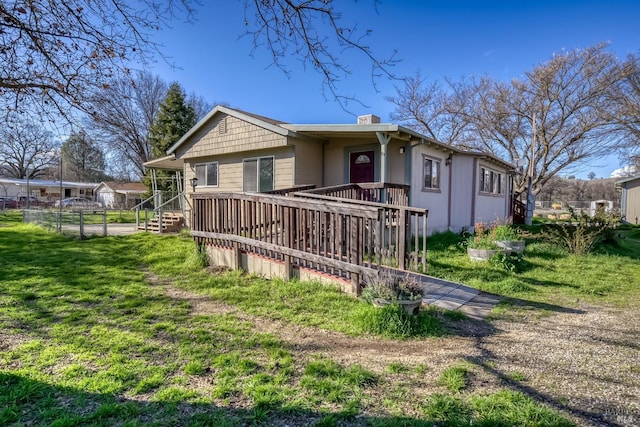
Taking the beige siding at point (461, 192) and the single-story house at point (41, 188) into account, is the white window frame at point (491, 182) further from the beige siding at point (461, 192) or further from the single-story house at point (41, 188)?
the single-story house at point (41, 188)

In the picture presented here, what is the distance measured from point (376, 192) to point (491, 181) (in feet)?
27.3

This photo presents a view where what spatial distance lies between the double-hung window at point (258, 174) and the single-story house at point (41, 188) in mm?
35386

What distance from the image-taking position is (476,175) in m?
12.6

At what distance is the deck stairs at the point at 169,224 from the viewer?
12870 mm

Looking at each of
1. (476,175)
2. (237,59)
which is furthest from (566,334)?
(476,175)

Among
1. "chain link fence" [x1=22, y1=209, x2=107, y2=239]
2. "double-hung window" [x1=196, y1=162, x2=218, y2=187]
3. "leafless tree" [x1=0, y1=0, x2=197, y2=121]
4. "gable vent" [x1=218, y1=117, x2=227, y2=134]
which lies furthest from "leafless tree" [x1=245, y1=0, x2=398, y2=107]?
"chain link fence" [x1=22, y1=209, x2=107, y2=239]

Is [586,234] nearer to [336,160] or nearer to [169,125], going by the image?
[336,160]

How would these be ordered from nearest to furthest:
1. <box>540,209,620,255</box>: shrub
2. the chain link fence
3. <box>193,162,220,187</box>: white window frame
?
<box>540,209,620,255</box>: shrub
the chain link fence
<box>193,162,220,187</box>: white window frame

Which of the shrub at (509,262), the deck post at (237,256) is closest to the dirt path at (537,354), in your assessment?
the deck post at (237,256)

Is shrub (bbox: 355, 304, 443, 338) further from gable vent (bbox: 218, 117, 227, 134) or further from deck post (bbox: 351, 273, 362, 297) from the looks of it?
gable vent (bbox: 218, 117, 227, 134)

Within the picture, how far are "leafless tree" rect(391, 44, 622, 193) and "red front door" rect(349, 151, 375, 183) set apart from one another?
11.0 metres

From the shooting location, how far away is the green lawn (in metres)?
2.39

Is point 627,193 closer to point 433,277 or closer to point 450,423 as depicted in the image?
point 433,277

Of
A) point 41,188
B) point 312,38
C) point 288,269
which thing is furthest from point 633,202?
point 41,188
